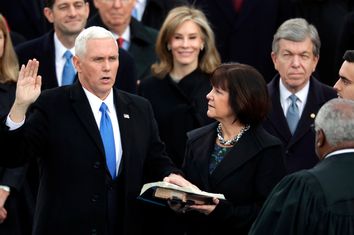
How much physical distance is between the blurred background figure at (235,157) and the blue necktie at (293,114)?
1280mm

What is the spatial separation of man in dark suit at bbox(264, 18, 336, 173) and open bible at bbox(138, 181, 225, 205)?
1.65m

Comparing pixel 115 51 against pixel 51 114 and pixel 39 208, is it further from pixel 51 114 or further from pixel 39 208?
pixel 39 208

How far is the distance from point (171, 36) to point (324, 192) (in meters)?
3.81

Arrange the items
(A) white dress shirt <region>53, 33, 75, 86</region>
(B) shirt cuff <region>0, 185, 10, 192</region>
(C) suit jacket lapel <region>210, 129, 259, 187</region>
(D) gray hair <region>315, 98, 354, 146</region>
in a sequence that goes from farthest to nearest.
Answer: (A) white dress shirt <region>53, 33, 75, 86</region> < (B) shirt cuff <region>0, 185, 10, 192</region> < (C) suit jacket lapel <region>210, 129, 259, 187</region> < (D) gray hair <region>315, 98, 354, 146</region>

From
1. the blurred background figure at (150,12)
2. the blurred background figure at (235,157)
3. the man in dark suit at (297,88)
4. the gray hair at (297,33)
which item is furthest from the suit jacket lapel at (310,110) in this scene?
the blurred background figure at (150,12)

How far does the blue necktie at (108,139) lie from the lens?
8.59m

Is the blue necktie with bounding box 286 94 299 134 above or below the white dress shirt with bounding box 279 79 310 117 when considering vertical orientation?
below

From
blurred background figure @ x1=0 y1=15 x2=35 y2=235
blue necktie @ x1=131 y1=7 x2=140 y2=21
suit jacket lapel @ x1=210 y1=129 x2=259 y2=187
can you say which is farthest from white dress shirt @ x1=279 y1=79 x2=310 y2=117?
blue necktie @ x1=131 y1=7 x2=140 y2=21

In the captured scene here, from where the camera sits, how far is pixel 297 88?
33.1 ft

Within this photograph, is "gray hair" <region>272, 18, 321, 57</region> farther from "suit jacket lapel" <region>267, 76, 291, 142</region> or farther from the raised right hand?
the raised right hand

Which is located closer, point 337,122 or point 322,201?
point 322,201

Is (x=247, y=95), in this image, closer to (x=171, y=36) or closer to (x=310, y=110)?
(x=310, y=110)

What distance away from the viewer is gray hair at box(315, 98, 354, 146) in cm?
735

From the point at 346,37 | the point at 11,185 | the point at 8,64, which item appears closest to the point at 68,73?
the point at 8,64
